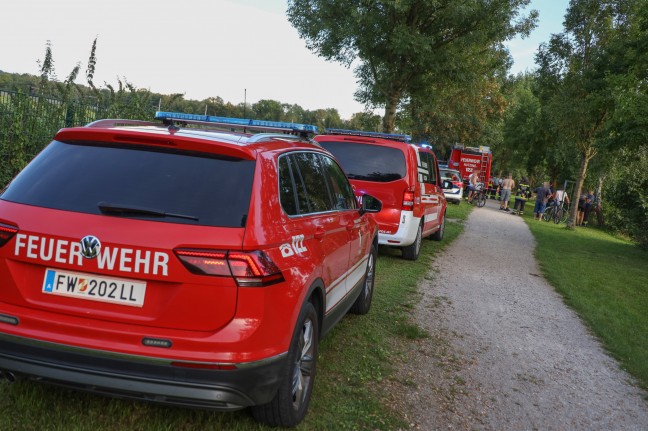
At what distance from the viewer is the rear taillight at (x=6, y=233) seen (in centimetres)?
297

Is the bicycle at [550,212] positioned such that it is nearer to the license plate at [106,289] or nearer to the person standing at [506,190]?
the person standing at [506,190]

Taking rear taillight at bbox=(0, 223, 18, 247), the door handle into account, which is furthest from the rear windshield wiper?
the door handle

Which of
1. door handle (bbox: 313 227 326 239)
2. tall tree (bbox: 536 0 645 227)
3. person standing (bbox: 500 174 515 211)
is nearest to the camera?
door handle (bbox: 313 227 326 239)

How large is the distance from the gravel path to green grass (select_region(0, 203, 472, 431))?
0.79 feet

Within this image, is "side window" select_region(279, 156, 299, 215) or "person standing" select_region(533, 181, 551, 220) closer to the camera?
"side window" select_region(279, 156, 299, 215)

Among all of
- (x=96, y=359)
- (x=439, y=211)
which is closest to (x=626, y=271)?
(x=439, y=211)

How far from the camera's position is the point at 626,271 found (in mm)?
13844

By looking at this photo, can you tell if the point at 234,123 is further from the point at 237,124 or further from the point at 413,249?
the point at 413,249

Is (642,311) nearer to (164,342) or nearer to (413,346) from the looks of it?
(413,346)

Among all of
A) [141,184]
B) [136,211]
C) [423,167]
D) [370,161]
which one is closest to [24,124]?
[370,161]

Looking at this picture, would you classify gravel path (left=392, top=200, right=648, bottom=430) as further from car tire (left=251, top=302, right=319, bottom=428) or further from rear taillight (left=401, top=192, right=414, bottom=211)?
rear taillight (left=401, top=192, right=414, bottom=211)

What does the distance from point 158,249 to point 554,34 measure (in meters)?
28.1

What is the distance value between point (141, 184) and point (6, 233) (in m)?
0.72

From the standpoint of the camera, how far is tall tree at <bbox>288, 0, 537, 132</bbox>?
1881 cm
